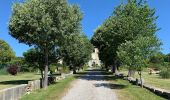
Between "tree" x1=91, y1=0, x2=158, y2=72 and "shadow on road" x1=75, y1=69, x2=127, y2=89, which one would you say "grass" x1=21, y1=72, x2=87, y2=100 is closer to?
"shadow on road" x1=75, y1=69, x2=127, y2=89

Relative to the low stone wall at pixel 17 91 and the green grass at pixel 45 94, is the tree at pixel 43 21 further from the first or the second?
the green grass at pixel 45 94

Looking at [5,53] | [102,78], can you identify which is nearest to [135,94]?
[102,78]

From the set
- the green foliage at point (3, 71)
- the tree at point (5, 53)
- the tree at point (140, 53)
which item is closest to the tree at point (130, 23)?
the tree at point (140, 53)

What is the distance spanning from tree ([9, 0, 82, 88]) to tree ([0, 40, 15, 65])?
89540mm

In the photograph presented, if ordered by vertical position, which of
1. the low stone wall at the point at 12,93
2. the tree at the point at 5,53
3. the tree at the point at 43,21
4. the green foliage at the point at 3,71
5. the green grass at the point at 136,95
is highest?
the tree at the point at 5,53

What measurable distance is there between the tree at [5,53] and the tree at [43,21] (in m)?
89.5

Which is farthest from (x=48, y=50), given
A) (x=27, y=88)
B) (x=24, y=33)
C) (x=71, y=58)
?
(x=71, y=58)

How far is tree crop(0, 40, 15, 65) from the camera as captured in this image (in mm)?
128125

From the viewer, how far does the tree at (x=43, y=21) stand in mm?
34406

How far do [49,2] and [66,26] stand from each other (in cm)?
269

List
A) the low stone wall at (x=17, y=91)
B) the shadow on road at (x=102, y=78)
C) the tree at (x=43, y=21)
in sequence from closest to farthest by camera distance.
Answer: the low stone wall at (x=17, y=91)
the tree at (x=43, y=21)
the shadow on road at (x=102, y=78)

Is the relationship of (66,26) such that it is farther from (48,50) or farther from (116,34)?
(116,34)

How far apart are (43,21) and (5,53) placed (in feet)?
322

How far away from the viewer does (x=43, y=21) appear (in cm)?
3406
